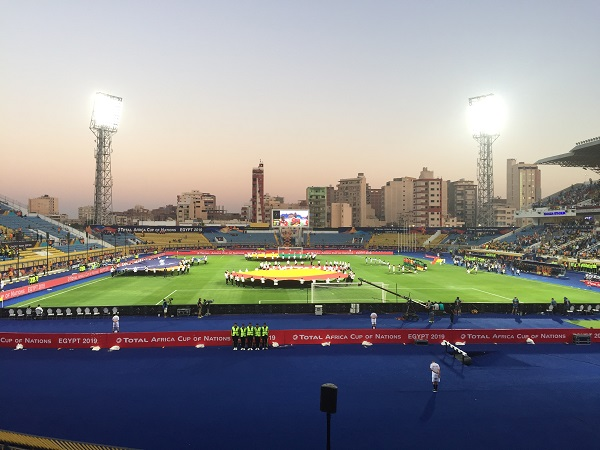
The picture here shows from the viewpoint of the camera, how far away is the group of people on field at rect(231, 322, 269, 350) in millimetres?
22484

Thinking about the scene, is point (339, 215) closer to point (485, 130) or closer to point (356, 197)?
point (356, 197)

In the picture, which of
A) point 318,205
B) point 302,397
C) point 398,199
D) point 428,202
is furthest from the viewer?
point 398,199

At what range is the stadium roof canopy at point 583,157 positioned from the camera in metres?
64.2

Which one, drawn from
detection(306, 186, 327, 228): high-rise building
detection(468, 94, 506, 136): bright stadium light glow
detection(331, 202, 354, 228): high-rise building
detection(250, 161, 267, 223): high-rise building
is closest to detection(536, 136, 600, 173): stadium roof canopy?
detection(468, 94, 506, 136): bright stadium light glow

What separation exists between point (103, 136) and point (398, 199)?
11145cm

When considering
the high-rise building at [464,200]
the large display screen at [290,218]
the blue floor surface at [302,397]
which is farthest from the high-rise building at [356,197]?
the blue floor surface at [302,397]

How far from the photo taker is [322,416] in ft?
47.4

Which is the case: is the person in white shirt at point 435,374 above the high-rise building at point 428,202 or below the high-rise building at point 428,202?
below

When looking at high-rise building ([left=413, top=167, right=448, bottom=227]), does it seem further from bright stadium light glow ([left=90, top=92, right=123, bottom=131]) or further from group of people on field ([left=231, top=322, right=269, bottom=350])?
group of people on field ([left=231, top=322, right=269, bottom=350])

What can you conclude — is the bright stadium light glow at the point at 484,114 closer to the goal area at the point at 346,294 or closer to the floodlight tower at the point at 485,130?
the floodlight tower at the point at 485,130

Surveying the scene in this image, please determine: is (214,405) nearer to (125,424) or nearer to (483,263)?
(125,424)

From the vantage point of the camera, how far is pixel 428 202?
495 feet

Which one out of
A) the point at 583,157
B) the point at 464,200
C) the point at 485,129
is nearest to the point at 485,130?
the point at 485,129

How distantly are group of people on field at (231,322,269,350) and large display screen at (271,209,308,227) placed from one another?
66.9m
